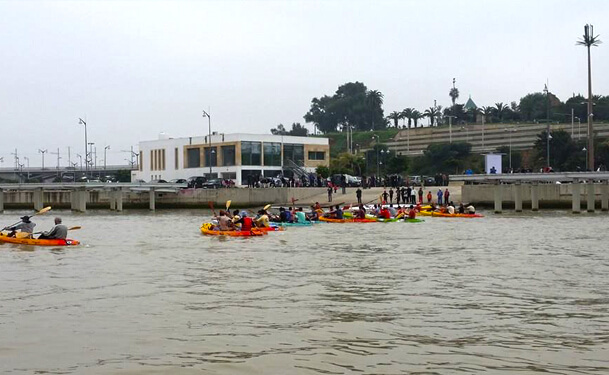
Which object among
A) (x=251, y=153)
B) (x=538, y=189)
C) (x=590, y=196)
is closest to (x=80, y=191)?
(x=251, y=153)

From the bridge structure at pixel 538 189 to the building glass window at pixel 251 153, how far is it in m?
38.1

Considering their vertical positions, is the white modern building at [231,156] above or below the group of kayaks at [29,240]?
above

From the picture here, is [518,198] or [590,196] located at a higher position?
[590,196]

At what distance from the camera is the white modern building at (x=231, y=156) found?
10144 centimetres

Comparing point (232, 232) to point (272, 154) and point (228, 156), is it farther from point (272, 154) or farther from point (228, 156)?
point (272, 154)

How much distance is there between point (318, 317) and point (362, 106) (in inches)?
7105

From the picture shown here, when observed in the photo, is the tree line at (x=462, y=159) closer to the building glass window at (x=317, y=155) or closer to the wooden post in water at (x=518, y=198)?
the building glass window at (x=317, y=155)

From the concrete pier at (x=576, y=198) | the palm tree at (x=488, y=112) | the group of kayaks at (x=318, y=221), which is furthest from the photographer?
the palm tree at (x=488, y=112)

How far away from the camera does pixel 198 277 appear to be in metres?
23.5

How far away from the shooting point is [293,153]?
108500 mm

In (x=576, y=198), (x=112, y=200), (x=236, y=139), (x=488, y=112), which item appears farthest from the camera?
(x=488, y=112)

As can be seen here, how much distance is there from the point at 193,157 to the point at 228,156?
6365 millimetres

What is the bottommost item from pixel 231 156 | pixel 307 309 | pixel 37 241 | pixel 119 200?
pixel 307 309

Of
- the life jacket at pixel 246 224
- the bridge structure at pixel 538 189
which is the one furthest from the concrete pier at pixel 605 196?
the life jacket at pixel 246 224
